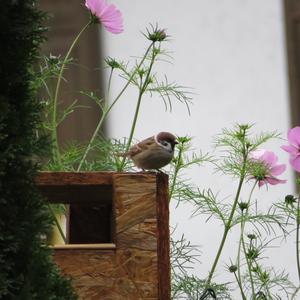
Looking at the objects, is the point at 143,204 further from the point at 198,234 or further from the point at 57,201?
the point at 198,234

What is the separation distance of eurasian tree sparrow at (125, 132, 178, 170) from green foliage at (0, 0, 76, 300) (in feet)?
2.00

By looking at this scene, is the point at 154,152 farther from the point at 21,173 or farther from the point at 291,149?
the point at 21,173

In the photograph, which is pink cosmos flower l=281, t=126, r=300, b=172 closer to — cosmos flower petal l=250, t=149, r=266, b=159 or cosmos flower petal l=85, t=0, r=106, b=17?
cosmos flower petal l=250, t=149, r=266, b=159

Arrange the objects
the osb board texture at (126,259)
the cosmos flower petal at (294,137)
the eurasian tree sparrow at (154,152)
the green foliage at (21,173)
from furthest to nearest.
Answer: the cosmos flower petal at (294,137)
the eurasian tree sparrow at (154,152)
the osb board texture at (126,259)
the green foliage at (21,173)

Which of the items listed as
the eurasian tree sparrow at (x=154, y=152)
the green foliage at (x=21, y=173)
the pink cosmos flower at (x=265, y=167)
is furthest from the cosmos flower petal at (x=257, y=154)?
the green foliage at (x=21, y=173)

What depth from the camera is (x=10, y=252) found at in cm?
168

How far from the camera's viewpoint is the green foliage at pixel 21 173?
1.68 m

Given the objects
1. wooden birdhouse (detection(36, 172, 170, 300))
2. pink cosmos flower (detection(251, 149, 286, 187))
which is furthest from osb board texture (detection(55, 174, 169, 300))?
pink cosmos flower (detection(251, 149, 286, 187))

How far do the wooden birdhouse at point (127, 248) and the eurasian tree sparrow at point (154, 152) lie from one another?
234 millimetres

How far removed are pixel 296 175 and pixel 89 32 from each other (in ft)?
3.09

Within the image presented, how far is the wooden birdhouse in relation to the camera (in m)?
2.11

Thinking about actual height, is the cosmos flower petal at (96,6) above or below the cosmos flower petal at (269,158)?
above

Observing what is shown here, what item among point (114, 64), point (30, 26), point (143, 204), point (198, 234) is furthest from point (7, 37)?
point (198, 234)

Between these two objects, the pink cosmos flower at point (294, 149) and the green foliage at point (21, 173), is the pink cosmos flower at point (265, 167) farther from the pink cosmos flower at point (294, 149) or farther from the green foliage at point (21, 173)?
the green foliage at point (21, 173)
